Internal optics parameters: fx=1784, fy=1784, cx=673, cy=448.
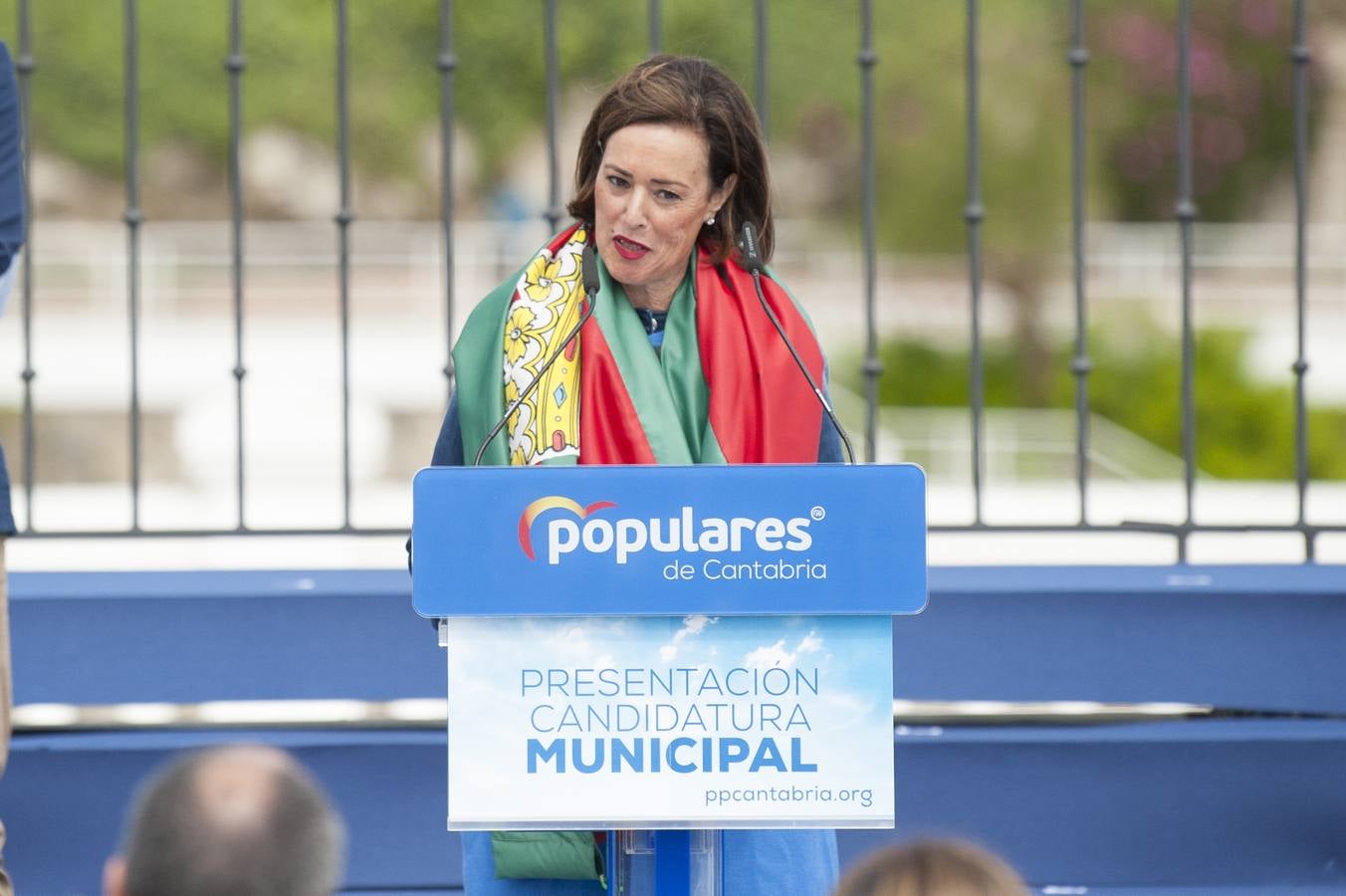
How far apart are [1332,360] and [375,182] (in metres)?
13.5

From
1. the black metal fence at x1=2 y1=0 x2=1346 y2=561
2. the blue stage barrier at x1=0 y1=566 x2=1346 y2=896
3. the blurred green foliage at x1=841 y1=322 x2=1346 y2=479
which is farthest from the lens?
the blurred green foliage at x1=841 y1=322 x2=1346 y2=479

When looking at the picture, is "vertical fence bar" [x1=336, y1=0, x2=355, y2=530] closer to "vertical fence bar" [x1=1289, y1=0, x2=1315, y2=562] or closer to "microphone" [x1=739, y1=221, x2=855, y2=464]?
"microphone" [x1=739, y1=221, x2=855, y2=464]

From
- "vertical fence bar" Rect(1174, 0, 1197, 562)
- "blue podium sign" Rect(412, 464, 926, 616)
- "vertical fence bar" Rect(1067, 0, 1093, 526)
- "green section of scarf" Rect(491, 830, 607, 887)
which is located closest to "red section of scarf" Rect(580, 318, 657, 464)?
"blue podium sign" Rect(412, 464, 926, 616)

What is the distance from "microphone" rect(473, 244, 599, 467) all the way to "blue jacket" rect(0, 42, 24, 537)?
3.83ft

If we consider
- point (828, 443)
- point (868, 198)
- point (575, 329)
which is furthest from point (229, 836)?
point (868, 198)

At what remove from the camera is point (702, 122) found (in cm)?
236

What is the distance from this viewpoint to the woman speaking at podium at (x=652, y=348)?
226 cm

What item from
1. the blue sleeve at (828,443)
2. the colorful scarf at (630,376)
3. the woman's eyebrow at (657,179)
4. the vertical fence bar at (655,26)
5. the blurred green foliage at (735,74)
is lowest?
the blue sleeve at (828,443)

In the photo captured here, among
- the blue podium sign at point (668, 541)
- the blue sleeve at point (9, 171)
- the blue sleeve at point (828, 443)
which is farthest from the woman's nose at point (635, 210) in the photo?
the blue sleeve at point (9, 171)

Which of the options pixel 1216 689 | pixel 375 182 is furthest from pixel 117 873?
pixel 375 182

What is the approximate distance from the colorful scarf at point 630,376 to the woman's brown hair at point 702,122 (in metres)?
0.10

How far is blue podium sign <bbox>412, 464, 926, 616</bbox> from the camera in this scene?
1859mm

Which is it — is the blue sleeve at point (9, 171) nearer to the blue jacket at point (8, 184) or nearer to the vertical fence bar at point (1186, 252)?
the blue jacket at point (8, 184)

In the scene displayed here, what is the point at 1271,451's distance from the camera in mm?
16125
